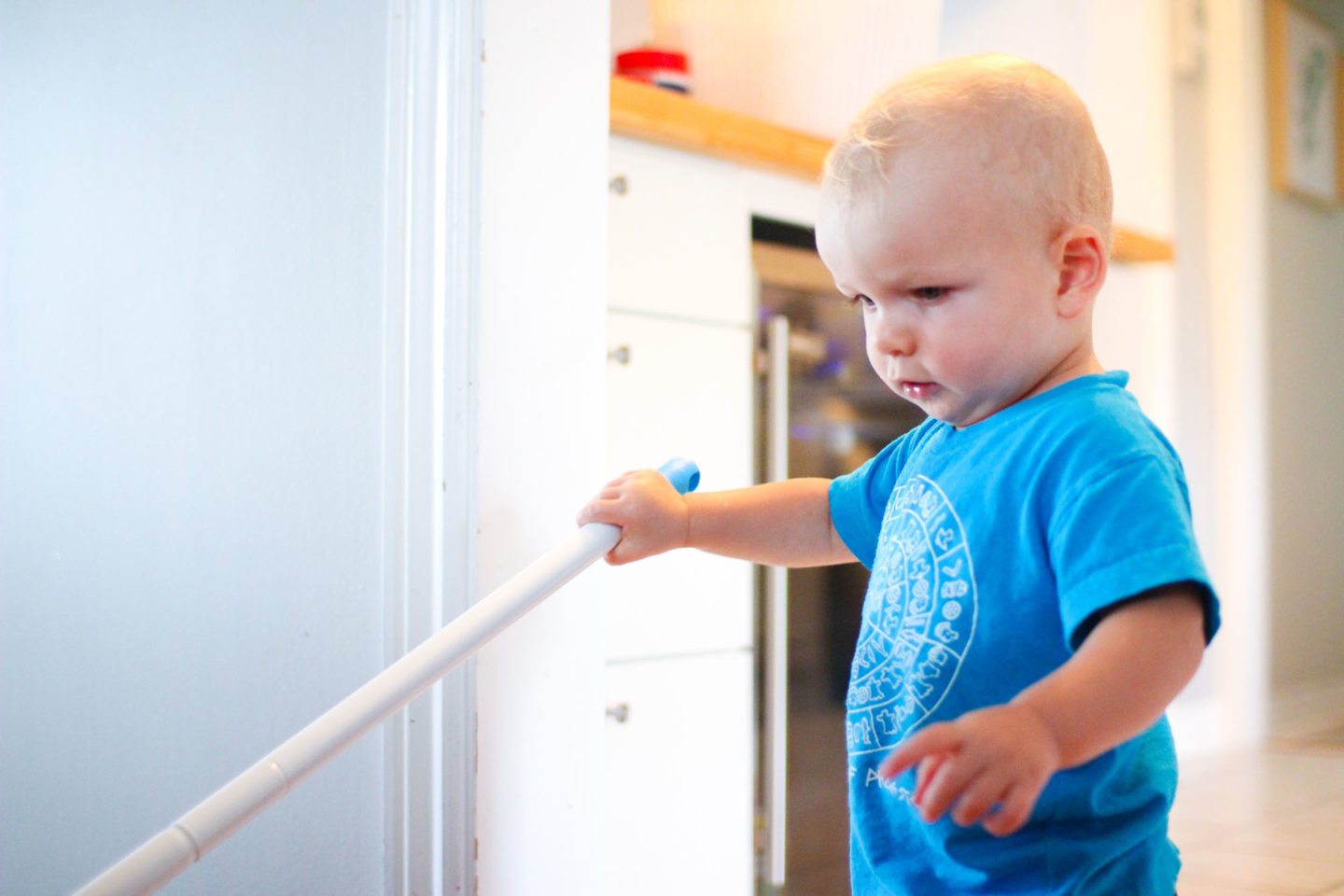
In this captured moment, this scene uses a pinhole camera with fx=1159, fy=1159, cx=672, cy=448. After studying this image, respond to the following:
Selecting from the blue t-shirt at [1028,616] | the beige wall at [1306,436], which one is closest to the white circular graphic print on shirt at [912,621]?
the blue t-shirt at [1028,616]

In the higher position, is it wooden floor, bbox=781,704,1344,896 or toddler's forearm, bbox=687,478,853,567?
toddler's forearm, bbox=687,478,853,567

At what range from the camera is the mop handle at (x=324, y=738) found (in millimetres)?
505

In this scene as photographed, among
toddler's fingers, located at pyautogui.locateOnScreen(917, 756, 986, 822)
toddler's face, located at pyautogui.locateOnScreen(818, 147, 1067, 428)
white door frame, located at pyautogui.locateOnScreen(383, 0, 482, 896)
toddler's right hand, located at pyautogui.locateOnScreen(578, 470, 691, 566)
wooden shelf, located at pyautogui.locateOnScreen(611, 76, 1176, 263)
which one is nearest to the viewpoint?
toddler's fingers, located at pyautogui.locateOnScreen(917, 756, 986, 822)

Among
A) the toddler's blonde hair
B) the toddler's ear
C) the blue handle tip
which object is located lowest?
the blue handle tip

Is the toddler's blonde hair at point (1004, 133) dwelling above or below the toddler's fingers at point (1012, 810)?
above

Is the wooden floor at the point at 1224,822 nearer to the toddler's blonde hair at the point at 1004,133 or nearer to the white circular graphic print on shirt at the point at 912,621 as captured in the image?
the white circular graphic print on shirt at the point at 912,621

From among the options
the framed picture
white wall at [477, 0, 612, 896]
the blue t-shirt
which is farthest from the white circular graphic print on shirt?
the framed picture

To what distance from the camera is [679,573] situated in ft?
4.13

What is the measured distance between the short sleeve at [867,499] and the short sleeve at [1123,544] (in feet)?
0.69

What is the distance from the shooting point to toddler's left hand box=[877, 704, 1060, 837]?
42 cm

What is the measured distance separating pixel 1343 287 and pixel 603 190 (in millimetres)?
3060

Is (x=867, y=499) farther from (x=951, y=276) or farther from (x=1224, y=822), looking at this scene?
(x=1224, y=822)

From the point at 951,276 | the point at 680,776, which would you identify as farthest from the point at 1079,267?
the point at 680,776

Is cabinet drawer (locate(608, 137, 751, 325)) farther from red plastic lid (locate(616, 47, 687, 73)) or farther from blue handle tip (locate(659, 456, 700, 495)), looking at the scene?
blue handle tip (locate(659, 456, 700, 495))
